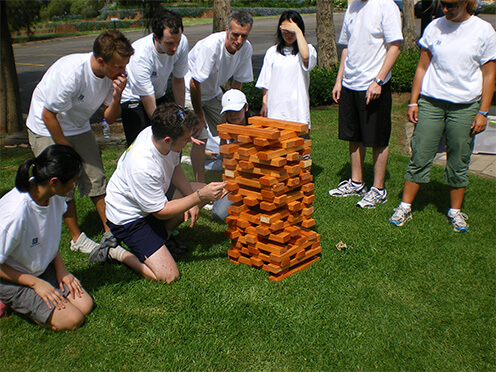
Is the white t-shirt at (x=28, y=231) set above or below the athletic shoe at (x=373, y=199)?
above

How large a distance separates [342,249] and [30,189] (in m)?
2.69

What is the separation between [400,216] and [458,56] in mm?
1622

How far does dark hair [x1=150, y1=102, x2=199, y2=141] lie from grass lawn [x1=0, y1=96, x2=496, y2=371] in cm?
120

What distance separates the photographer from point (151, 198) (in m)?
3.69

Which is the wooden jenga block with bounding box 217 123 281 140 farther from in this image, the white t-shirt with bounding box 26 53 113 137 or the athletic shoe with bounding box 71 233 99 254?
the athletic shoe with bounding box 71 233 99 254

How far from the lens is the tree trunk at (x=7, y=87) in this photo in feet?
27.6

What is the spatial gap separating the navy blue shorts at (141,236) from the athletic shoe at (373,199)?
2.38 meters

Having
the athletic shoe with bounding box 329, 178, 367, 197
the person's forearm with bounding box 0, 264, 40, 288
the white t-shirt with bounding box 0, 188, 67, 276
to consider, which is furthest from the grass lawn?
the athletic shoe with bounding box 329, 178, 367, 197

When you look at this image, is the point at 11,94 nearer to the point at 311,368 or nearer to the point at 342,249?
the point at 342,249

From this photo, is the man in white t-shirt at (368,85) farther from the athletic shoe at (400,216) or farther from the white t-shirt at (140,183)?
the white t-shirt at (140,183)

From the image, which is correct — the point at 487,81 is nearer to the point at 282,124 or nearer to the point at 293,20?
the point at 282,124

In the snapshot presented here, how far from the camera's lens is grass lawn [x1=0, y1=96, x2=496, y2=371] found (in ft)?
9.86

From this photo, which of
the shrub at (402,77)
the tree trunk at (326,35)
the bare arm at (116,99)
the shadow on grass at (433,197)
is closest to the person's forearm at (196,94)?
the bare arm at (116,99)

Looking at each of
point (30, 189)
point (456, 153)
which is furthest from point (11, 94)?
point (456, 153)
